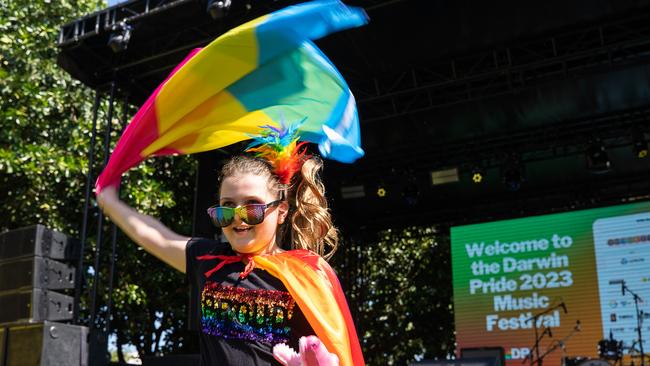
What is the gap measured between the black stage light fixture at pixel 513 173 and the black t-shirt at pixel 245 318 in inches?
291

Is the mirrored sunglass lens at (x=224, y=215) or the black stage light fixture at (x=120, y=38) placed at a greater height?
the black stage light fixture at (x=120, y=38)

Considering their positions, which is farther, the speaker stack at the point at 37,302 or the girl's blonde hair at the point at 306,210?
the speaker stack at the point at 37,302

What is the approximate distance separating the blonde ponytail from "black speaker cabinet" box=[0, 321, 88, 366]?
13.7 ft

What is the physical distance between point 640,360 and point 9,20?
33.2ft

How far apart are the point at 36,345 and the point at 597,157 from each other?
6.61 meters

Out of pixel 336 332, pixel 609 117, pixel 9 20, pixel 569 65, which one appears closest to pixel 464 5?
pixel 569 65

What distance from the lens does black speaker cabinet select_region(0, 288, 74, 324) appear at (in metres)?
5.93

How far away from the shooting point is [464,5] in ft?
21.9

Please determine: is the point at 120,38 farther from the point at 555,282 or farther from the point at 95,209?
the point at 555,282

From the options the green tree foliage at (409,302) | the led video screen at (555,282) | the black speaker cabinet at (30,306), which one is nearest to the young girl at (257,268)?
the black speaker cabinet at (30,306)

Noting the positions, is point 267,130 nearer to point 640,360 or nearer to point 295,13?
point 295,13

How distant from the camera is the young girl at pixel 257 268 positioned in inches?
79.4

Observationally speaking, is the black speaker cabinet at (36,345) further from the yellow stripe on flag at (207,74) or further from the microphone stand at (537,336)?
the microphone stand at (537,336)

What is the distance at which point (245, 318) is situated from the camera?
2.06m
